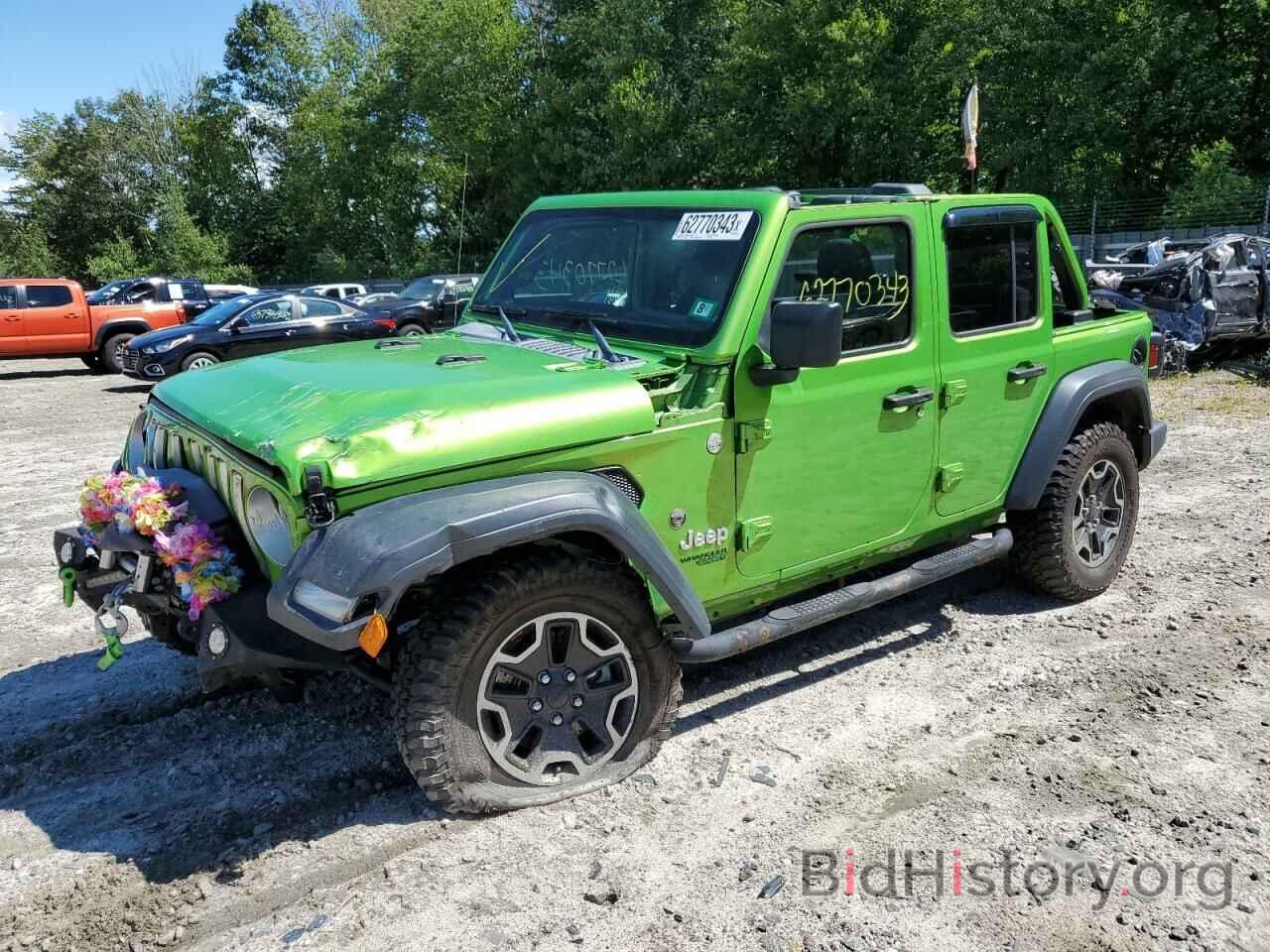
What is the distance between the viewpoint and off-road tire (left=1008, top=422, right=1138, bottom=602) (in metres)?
4.97

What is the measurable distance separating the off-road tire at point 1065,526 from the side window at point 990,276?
0.79 m

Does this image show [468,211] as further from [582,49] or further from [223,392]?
[223,392]

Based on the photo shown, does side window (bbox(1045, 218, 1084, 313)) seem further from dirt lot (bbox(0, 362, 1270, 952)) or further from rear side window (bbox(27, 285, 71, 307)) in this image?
rear side window (bbox(27, 285, 71, 307))

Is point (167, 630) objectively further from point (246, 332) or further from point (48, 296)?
point (48, 296)

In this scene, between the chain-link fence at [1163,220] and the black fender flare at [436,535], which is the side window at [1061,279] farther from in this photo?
the chain-link fence at [1163,220]

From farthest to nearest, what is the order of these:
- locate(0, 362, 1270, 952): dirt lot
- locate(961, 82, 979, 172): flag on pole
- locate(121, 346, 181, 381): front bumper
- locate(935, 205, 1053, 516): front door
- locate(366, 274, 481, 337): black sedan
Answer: locate(366, 274, 481, 337): black sedan
locate(121, 346, 181, 381): front bumper
locate(961, 82, 979, 172): flag on pole
locate(935, 205, 1053, 516): front door
locate(0, 362, 1270, 952): dirt lot

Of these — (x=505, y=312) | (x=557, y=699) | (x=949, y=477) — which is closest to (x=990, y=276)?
(x=949, y=477)

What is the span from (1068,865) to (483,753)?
6.15ft

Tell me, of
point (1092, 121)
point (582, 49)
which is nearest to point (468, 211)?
point (582, 49)

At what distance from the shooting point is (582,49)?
131 ft

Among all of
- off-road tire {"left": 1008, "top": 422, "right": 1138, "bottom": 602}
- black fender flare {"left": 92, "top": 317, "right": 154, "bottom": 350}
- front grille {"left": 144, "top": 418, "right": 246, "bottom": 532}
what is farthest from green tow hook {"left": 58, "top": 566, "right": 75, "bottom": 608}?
black fender flare {"left": 92, "top": 317, "right": 154, "bottom": 350}

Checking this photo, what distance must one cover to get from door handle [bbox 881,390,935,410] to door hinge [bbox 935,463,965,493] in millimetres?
363

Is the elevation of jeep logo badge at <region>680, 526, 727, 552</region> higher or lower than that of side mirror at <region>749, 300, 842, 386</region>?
lower

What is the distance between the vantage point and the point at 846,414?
3.95 metres
